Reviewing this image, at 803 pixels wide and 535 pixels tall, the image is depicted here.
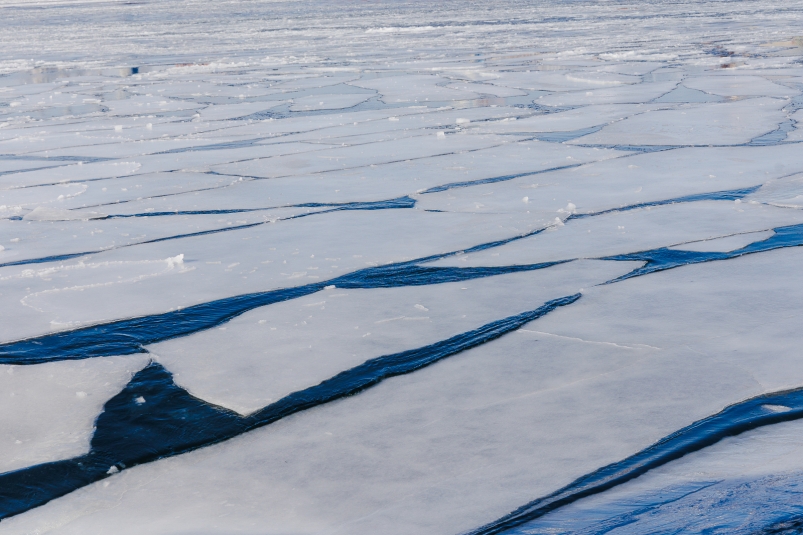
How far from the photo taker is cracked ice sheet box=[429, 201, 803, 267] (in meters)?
Result: 2.87

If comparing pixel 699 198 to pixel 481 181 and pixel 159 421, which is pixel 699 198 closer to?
pixel 481 181

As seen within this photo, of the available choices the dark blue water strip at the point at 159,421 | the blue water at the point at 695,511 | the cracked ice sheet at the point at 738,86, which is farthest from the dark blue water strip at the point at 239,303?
the cracked ice sheet at the point at 738,86

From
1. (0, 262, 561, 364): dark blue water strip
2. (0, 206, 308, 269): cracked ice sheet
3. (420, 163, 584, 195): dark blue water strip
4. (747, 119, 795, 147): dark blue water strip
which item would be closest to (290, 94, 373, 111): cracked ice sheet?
(420, 163, 584, 195): dark blue water strip

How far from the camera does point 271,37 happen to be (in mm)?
15375

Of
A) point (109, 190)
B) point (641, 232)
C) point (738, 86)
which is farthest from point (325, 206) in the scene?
point (738, 86)

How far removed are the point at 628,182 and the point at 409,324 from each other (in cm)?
182

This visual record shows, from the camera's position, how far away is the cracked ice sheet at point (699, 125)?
4.73 metres

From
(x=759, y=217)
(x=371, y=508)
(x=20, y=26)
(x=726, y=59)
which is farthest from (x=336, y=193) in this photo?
(x=20, y=26)

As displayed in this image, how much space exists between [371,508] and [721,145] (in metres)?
3.56

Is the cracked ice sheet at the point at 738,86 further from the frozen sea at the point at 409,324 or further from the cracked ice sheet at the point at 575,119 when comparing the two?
the cracked ice sheet at the point at 575,119

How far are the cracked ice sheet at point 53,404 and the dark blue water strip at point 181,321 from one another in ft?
0.27

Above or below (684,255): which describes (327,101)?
above

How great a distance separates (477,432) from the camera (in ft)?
5.62

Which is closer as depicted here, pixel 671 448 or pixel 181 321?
pixel 671 448
